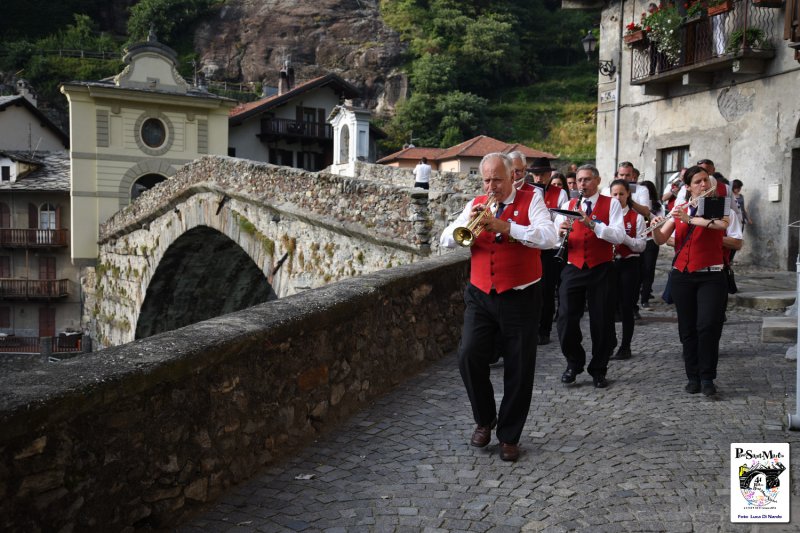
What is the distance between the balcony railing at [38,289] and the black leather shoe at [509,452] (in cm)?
3200

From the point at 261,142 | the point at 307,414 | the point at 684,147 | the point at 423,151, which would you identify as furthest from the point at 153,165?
the point at 307,414

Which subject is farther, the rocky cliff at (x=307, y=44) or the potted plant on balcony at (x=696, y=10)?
the rocky cliff at (x=307, y=44)

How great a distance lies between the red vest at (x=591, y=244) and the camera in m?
5.74

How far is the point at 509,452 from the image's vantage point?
13.4 feet

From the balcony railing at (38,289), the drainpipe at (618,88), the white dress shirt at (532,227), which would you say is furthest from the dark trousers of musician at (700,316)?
the balcony railing at (38,289)

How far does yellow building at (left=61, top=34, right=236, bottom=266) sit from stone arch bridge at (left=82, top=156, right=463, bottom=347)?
4.99 ft

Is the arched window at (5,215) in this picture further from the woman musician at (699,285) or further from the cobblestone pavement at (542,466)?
the woman musician at (699,285)

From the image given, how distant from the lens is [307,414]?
14.4ft

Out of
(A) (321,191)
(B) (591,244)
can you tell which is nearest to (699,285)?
(B) (591,244)

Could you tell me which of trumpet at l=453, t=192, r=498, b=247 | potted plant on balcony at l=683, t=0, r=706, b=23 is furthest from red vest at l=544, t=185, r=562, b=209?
potted plant on balcony at l=683, t=0, r=706, b=23

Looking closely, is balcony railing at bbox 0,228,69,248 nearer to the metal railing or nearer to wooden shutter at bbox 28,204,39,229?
wooden shutter at bbox 28,204,39,229

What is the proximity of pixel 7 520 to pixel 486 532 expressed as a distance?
1843mm

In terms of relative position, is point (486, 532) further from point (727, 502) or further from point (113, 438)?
point (113, 438)

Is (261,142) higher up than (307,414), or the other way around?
Result: (261,142)
